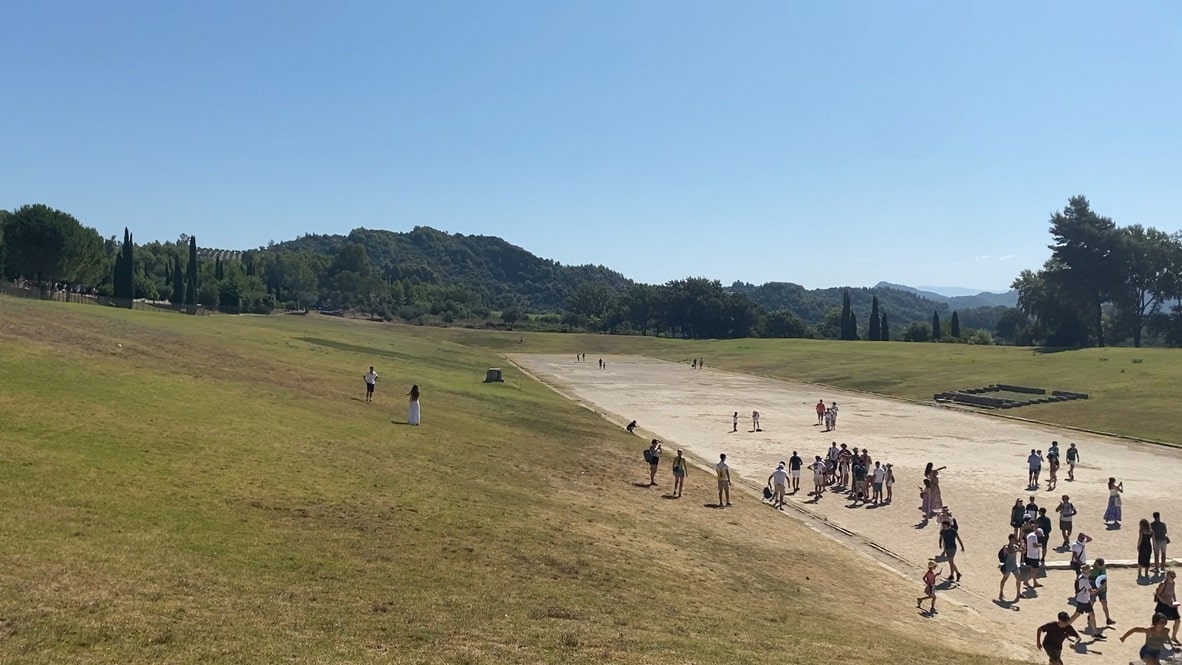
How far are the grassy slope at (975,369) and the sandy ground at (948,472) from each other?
4453 millimetres

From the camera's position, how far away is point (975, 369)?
80250 millimetres

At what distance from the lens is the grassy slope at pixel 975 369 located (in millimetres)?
53412

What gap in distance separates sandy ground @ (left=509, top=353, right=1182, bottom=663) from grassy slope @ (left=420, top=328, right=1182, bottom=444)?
445 cm

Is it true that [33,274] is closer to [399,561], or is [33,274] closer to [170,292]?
[170,292]

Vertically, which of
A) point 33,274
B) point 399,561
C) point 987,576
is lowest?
point 987,576

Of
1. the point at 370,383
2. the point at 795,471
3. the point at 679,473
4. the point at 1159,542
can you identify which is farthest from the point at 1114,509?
the point at 370,383

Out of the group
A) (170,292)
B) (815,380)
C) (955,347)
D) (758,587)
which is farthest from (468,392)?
(170,292)

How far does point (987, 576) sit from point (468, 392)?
32903 millimetres

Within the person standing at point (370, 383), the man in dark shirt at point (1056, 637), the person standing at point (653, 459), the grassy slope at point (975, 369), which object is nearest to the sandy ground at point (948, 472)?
the person standing at point (653, 459)

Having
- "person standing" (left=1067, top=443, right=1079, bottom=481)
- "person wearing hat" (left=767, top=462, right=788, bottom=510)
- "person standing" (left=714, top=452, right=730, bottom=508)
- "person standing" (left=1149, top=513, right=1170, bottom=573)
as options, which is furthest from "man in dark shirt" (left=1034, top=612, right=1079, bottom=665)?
"person standing" (left=1067, top=443, right=1079, bottom=481)

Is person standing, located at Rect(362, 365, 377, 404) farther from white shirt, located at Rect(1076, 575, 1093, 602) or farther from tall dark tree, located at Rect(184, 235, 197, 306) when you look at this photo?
tall dark tree, located at Rect(184, 235, 197, 306)

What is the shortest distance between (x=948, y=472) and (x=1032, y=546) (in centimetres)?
1627

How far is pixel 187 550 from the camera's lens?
44.8ft

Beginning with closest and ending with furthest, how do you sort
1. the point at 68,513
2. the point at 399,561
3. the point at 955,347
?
the point at 68,513 < the point at 399,561 < the point at 955,347
